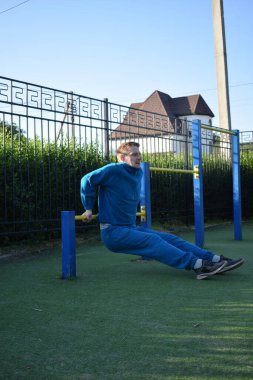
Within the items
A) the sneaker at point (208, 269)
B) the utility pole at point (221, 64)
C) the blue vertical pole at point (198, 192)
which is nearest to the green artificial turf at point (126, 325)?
the sneaker at point (208, 269)

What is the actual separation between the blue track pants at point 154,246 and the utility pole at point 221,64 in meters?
8.31

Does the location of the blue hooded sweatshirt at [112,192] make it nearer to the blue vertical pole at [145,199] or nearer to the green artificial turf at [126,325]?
the green artificial turf at [126,325]

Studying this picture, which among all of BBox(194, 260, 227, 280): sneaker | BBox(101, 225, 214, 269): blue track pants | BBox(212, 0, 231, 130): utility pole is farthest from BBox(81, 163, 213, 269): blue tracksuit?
BBox(212, 0, 231, 130): utility pole

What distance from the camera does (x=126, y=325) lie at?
232cm

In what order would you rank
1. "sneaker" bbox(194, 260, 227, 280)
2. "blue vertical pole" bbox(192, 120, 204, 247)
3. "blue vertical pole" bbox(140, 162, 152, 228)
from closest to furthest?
"sneaker" bbox(194, 260, 227, 280) < "blue vertical pole" bbox(140, 162, 152, 228) < "blue vertical pole" bbox(192, 120, 204, 247)

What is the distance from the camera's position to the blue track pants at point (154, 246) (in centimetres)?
364

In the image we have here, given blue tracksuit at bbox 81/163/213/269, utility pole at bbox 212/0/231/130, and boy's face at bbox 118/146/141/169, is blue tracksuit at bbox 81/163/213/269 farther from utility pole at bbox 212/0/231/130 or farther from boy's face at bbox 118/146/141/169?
utility pole at bbox 212/0/231/130

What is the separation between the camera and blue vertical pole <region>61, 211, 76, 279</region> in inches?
148

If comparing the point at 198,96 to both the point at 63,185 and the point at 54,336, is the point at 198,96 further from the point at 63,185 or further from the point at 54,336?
the point at 54,336

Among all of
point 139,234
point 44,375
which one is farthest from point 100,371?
point 139,234

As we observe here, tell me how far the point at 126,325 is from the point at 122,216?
1.61 metres

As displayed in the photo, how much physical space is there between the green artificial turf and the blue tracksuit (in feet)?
0.82

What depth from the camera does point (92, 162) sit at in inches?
272

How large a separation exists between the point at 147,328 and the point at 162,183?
641cm
